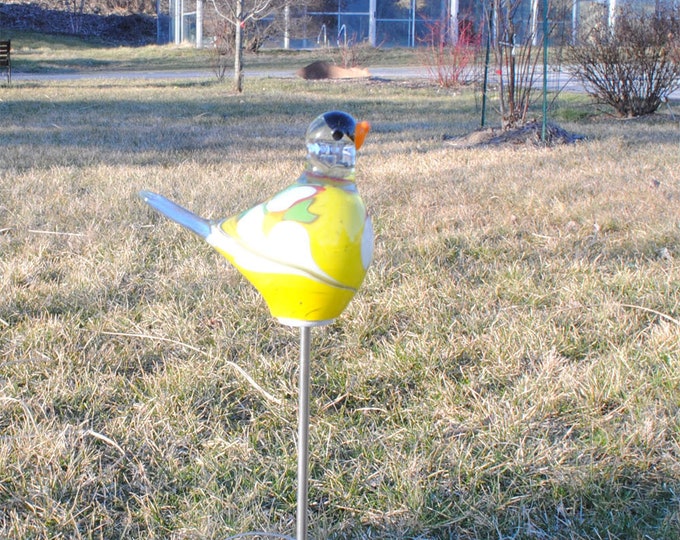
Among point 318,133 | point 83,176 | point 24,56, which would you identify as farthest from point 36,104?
point 24,56

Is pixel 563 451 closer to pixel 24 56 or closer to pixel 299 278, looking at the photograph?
pixel 299 278

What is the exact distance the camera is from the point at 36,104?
10.5 metres

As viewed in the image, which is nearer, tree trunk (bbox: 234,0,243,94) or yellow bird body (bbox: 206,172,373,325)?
yellow bird body (bbox: 206,172,373,325)

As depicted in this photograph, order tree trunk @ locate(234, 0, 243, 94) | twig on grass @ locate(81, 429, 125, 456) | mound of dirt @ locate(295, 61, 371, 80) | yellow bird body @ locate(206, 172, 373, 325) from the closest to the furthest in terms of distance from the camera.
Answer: yellow bird body @ locate(206, 172, 373, 325)
twig on grass @ locate(81, 429, 125, 456)
tree trunk @ locate(234, 0, 243, 94)
mound of dirt @ locate(295, 61, 371, 80)

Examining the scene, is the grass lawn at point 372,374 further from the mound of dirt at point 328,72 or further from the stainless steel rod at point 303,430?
the mound of dirt at point 328,72

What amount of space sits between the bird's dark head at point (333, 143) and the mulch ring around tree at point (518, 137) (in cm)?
591

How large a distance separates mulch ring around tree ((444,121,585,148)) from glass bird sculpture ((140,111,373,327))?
5.92m

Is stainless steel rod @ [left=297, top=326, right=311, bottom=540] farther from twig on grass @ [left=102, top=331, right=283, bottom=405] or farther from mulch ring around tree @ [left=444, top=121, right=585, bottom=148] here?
mulch ring around tree @ [left=444, top=121, right=585, bottom=148]

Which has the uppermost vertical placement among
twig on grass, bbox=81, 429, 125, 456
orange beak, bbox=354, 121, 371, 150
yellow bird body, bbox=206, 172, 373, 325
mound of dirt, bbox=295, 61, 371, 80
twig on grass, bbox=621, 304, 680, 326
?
mound of dirt, bbox=295, 61, 371, 80

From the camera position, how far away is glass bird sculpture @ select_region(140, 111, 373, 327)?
1289mm

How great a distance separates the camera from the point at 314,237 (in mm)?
1282

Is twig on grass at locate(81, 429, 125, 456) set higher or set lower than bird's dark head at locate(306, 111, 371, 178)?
lower

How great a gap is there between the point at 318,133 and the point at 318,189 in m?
0.10

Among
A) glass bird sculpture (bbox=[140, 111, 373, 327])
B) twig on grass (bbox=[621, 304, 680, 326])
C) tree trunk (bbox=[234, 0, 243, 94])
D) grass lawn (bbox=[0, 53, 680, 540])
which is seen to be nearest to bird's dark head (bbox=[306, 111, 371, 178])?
glass bird sculpture (bbox=[140, 111, 373, 327])
